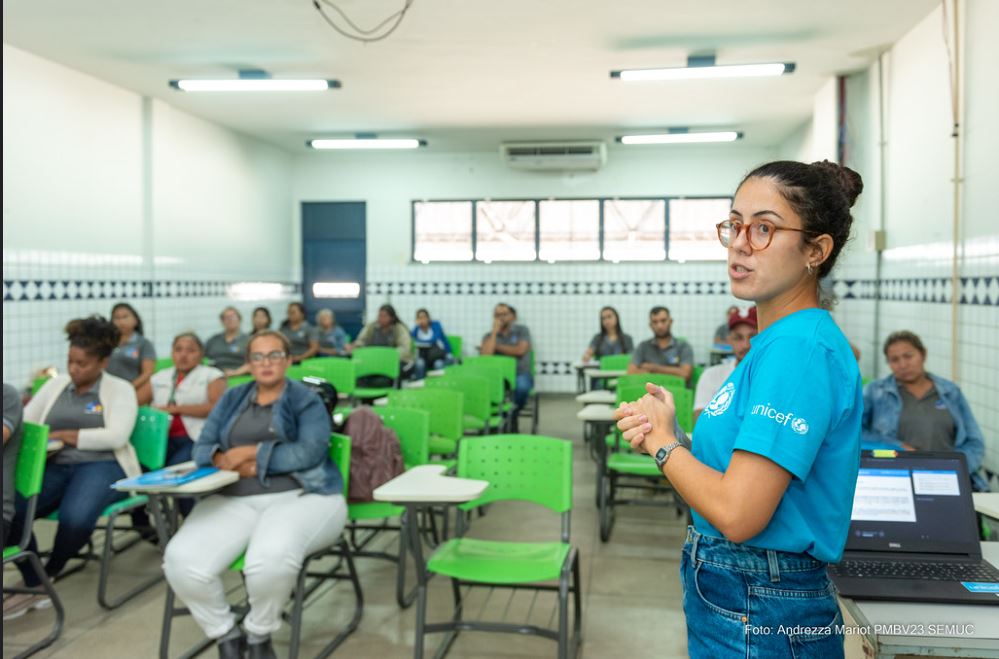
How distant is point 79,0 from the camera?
17.9 ft

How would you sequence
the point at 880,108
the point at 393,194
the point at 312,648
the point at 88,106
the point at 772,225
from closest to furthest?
the point at 772,225 → the point at 312,648 → the point at 880,108 → the point at 88,106 → the point at 393,194

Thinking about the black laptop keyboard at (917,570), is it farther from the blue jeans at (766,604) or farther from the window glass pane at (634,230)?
the window glass pane at (634,230)

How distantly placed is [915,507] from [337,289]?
33.5 feet

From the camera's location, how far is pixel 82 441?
423 cm

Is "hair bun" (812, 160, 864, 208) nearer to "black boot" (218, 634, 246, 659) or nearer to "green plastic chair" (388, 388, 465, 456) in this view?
"black boot" (218, 634, 246, 659)

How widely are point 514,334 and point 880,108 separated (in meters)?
4.20

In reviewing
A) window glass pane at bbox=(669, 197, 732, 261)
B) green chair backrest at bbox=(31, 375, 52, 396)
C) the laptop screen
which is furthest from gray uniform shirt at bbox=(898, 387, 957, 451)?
window glass pane at bbox=(669, 197, 732, 261)

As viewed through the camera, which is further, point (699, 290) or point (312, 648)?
point (699, 290)

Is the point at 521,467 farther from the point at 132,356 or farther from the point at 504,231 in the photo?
the point at 504,231

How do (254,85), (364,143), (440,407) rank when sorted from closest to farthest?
(440,407), (254,85), (364,143)

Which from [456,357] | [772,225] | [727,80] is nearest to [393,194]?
[456,357]

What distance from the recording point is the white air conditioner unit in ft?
34.4

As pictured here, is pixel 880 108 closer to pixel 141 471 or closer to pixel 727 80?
pixel 727 80

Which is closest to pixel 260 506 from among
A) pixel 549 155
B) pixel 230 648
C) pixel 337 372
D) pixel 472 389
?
pixel 230 648
